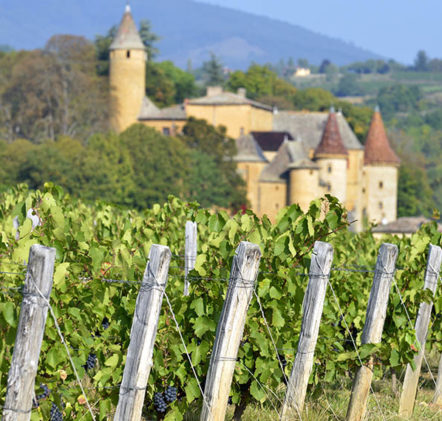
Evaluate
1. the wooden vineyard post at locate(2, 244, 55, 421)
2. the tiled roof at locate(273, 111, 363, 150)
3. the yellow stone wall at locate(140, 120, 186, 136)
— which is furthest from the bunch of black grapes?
the tiled roof at locate(273, 111, 363, 150)

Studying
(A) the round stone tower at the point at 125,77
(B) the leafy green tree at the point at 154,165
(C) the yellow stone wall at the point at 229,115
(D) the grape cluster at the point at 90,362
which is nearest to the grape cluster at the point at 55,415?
(D) the grape cluster at the point at 90,362

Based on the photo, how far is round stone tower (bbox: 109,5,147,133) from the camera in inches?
2783

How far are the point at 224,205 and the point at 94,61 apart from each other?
64.9 ft

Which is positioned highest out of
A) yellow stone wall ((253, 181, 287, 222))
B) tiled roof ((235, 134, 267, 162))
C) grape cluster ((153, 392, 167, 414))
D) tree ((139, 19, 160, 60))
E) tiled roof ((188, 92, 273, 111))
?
A: tree ((139, 19, 160, 60))

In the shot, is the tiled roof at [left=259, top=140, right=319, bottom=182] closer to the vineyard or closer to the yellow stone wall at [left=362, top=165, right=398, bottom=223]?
the yellow stone wall at [left=362, top=165, right=398, bottom=223]

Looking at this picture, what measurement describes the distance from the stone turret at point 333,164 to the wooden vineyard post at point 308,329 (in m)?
55.3

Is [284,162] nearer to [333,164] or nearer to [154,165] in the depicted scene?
[333,164]

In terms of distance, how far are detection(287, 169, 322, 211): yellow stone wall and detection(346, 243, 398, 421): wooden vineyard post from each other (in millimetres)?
52758

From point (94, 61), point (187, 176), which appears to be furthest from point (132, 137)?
point (94, 61)

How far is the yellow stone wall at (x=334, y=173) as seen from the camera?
61.5 meters

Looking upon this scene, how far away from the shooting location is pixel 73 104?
230ft

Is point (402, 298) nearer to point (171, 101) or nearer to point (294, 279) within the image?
point (294, 279)

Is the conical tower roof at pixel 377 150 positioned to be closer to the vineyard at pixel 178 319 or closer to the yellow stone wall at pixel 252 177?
the yellow stone wall at pixel 252 177

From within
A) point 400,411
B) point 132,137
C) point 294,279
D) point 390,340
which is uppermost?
point 132,137
